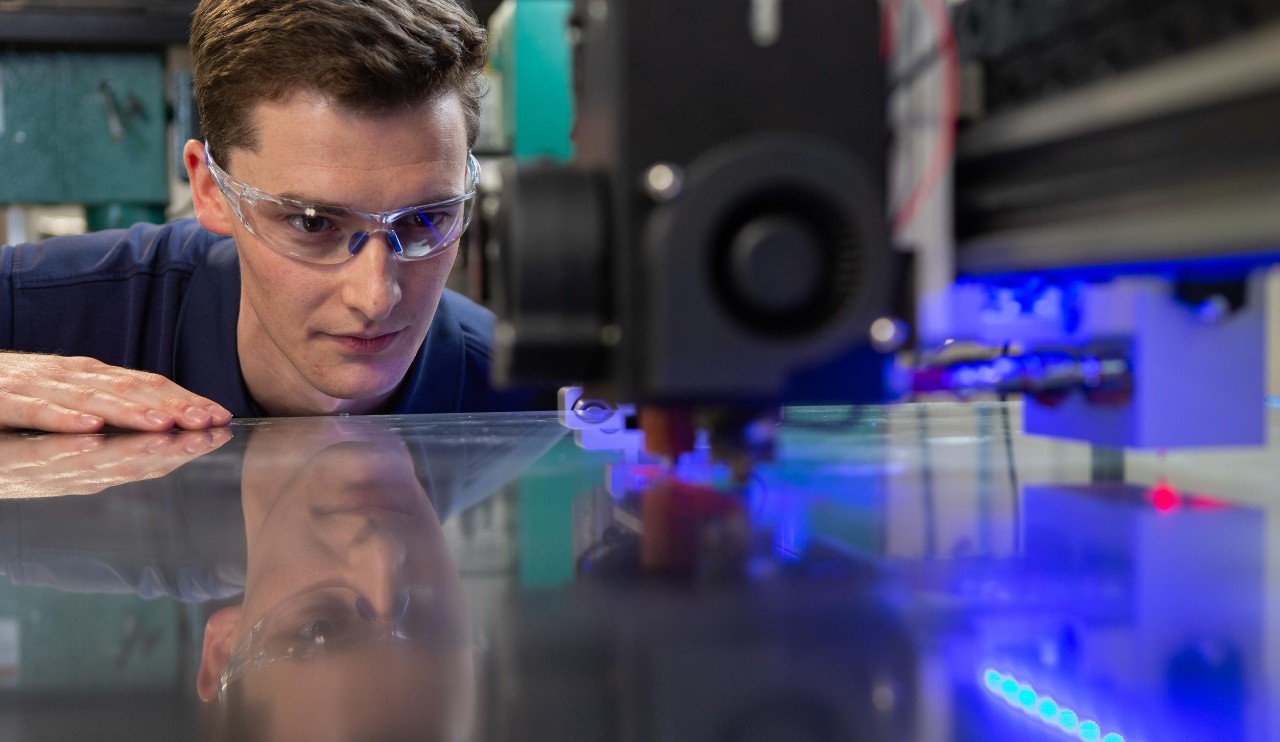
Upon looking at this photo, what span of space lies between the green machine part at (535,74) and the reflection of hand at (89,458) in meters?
0.42

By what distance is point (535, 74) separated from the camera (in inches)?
68.1

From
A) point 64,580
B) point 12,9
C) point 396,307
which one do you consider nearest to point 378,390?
point 396,307

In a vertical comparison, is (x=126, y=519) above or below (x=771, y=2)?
below

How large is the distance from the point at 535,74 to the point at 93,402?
0.90 m

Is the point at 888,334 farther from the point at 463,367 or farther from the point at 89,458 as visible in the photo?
the point at 463,367

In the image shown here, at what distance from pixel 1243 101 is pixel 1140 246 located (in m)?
0.07

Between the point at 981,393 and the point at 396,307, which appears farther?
the point at 396,307

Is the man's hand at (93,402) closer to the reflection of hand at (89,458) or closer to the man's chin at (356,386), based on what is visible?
the reflection of hand at (89,458)

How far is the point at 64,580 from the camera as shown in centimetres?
46

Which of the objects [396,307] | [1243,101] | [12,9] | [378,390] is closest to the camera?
[1243,101]

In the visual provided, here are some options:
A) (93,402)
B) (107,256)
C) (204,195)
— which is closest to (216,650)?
(93,402)

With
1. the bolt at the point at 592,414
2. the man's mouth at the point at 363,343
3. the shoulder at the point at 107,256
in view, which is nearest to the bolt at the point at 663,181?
the bolt at the point at 592,414

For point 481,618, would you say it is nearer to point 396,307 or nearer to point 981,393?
point 981,393

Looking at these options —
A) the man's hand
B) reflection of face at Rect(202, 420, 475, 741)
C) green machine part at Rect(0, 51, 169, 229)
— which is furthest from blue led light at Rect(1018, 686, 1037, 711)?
green machine part at Rect(0, 51, 169, 229)
